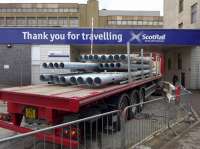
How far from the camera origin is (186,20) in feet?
102

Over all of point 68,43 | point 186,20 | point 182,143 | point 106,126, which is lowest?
point 182,143

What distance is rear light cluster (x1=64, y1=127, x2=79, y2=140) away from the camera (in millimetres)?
5965

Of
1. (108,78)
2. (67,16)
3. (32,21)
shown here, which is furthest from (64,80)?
(32,21)

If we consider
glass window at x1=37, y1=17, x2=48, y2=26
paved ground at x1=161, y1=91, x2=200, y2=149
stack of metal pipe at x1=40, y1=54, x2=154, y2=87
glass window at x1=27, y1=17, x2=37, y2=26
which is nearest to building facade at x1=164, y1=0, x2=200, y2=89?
stack of metal pipe at x1=40, y1=54, x2=154, y2=87

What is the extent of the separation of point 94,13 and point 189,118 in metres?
80.9

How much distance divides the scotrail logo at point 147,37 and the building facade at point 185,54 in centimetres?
265

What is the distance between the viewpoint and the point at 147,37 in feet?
80.5

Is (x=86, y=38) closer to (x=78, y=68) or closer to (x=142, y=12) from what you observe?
(x=78, y=68)

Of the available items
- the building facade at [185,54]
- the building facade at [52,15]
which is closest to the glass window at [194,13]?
the building facade at [185,54]

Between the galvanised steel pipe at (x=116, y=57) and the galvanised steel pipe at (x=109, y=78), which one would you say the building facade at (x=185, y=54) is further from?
the galvanised steel pipe at (x=116, y=57)

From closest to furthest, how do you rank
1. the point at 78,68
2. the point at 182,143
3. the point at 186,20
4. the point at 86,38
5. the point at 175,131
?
the point at 182,143, the point at 175,131, the point at 78,68, the point at 86,38, the point at 186,20

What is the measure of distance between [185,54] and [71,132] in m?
22.0

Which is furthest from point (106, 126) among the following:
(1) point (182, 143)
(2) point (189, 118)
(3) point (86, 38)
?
(3) point (86, 38)

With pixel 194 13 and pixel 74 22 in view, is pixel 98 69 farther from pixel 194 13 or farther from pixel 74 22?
pixel 74 22
